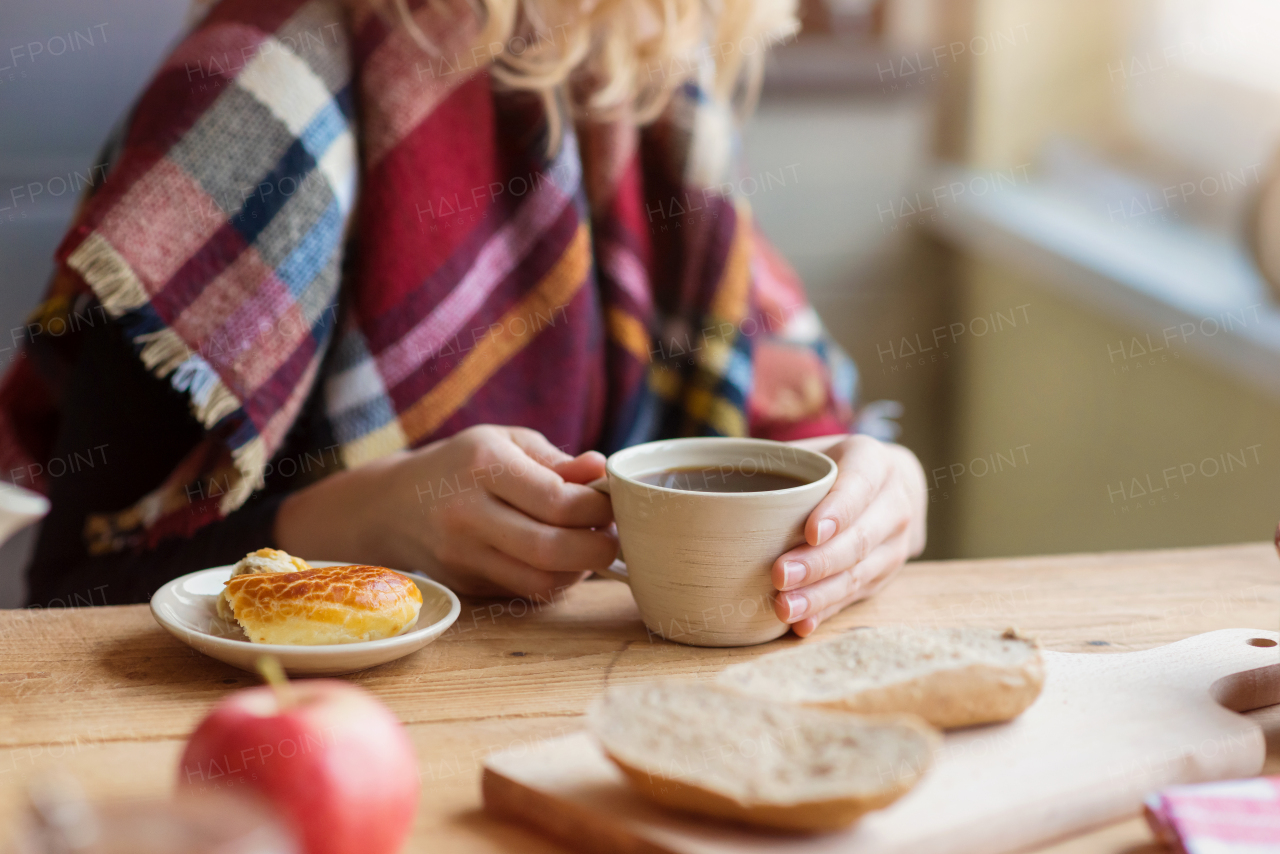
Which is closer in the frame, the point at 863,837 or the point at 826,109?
the point at 863,837

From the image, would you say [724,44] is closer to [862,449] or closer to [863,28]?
[862,449]

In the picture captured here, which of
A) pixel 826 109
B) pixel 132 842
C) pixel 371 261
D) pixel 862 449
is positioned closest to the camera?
pixel 132 842

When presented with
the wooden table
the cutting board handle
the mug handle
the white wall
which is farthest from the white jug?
the white wall

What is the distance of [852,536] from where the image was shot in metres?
0.76

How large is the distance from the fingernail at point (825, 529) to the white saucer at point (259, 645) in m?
0.23

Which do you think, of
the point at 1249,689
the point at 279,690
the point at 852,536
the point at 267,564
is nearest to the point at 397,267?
the point at 267,564

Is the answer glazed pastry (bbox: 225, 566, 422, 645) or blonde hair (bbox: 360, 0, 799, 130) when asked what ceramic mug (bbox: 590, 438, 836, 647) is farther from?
blonde hair (bbox: 360, 0, 799, 130)

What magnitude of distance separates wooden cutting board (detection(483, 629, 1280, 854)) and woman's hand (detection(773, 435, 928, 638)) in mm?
152

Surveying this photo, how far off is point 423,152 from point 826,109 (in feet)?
4.93

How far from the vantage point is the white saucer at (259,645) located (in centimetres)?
65

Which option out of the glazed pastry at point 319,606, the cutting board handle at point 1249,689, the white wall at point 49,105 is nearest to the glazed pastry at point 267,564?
the glazed pastry at point 319,606

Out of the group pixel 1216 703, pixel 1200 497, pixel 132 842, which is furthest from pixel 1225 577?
pixel 1200 497

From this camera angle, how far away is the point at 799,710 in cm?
53

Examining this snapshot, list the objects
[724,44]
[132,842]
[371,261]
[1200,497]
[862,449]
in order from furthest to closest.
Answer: [1200,497]
[724,44]
[371,261]
[862,449]
[132,842]
